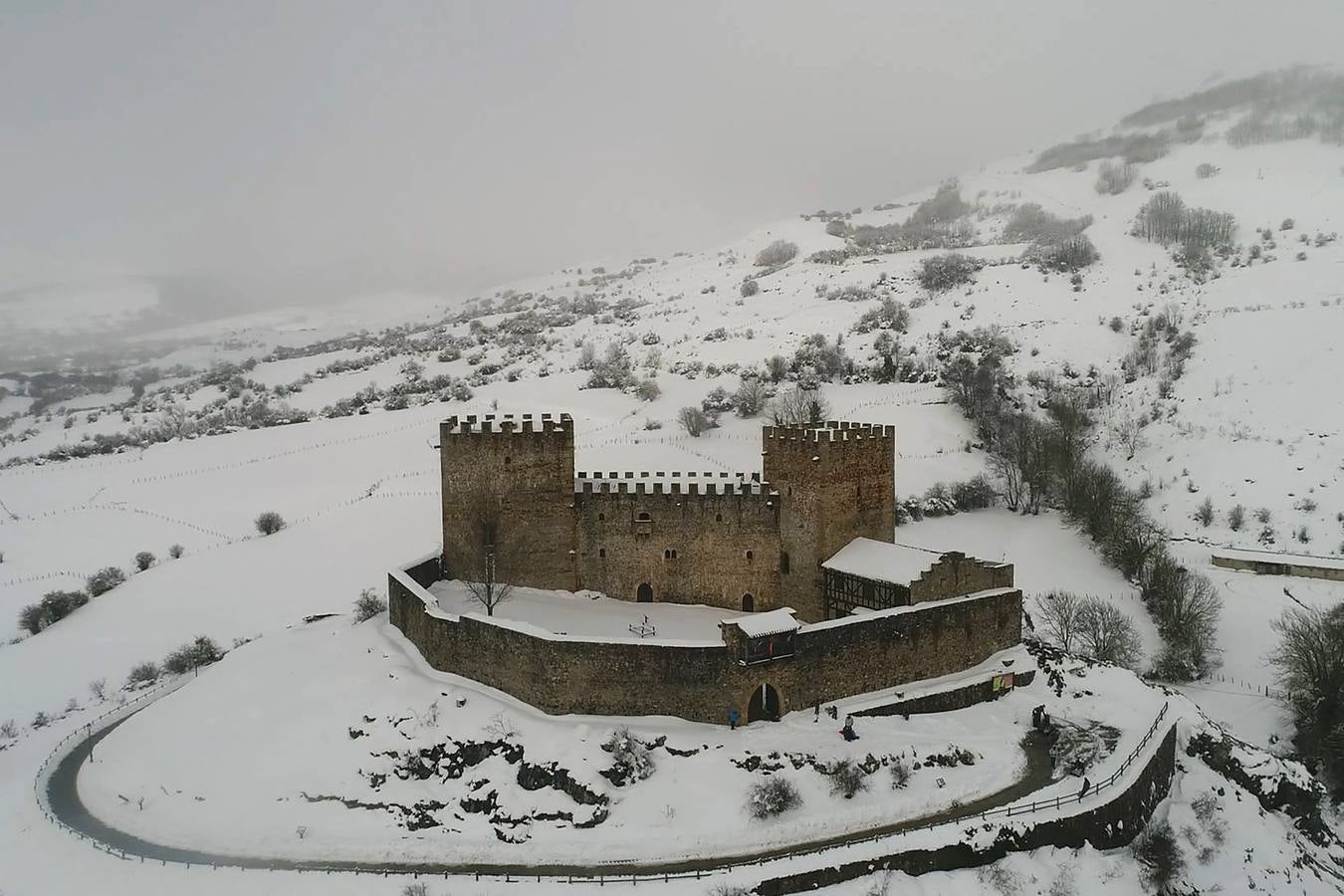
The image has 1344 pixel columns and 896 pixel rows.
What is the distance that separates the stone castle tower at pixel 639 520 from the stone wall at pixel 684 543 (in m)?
0.03

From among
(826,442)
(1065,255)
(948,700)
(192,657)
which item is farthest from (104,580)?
(1065,255)

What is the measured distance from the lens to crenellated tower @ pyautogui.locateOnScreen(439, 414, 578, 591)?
24906mm

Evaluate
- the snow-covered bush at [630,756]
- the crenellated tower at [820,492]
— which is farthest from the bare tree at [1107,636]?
the snow-covered bush at [630,756]

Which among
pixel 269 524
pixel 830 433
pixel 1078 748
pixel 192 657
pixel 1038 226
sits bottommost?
pixel 192 657

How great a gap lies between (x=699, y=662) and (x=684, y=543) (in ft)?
20.8

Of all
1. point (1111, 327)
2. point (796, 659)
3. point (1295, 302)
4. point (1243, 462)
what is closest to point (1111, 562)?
point (1243, 462)

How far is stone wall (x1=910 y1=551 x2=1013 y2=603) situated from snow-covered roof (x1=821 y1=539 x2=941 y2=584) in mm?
252

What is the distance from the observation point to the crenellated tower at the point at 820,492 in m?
23.6

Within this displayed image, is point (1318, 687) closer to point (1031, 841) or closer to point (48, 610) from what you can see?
point (1031, 841)

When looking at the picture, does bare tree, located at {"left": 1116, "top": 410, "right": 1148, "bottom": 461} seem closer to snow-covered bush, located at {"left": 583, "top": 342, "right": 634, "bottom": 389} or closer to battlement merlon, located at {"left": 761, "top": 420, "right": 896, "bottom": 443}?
battlement merlon, located at {"left": 761, "top": 420, "right": 896, "bottom": 443}

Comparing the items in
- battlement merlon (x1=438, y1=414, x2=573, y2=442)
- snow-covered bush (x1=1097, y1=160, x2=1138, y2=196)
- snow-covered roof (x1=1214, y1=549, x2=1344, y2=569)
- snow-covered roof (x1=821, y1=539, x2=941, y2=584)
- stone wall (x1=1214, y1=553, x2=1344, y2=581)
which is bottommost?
stone wall (x1=1214, y1=553, x2=1344, y2=581)

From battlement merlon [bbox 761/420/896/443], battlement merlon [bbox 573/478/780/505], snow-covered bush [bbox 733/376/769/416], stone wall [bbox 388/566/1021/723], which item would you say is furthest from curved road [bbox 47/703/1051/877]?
snow-covered bush [bbox 733/376/769/416]

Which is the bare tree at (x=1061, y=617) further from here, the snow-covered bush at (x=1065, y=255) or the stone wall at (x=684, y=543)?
the snow-covered bush at (x=1065, y=255)

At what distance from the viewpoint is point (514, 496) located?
82.2 ft
